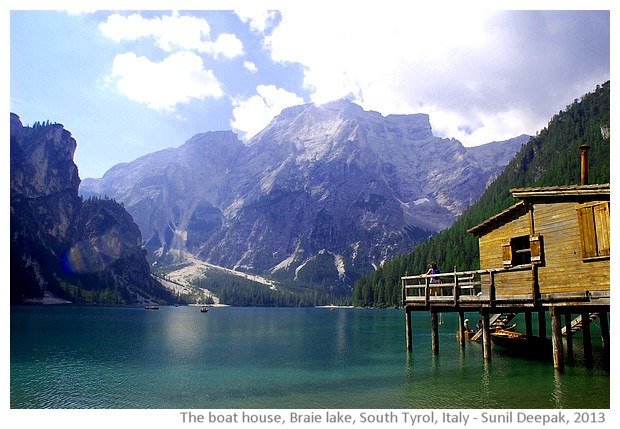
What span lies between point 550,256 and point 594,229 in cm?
322

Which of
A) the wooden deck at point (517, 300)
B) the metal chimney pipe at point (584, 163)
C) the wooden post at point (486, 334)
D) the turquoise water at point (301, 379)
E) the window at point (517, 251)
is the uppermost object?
the metal chimney pipe at point (584, 163)

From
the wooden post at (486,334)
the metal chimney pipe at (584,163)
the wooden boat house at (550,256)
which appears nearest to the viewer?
the wooden boat house at (550,256)

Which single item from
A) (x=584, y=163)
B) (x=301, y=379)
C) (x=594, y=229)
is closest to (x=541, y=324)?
(x=584, y=163)

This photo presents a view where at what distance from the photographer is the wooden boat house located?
2605 centimetres

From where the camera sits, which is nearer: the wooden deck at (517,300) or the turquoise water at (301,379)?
the turquoise water at (301,379)

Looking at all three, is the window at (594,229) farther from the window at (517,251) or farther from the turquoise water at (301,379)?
the turquoise water at (301,379)

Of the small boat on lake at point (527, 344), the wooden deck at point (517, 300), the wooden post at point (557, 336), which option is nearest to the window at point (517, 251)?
the wooden deck at point (517, 300)

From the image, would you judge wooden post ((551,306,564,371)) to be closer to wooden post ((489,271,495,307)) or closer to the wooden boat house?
the wooden boat house

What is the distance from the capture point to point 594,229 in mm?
26047

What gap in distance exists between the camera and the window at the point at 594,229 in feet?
83.7

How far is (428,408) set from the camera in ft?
72.6

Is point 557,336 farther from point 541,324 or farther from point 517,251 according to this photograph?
point 541,324
